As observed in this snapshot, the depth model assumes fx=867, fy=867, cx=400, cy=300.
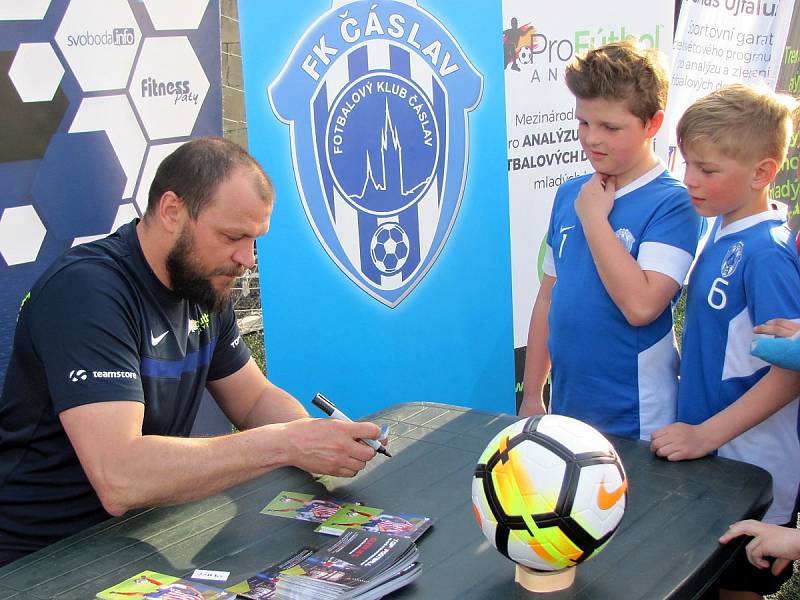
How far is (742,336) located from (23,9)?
207 centimetres

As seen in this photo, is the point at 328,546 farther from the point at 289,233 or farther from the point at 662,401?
the point at 289,233

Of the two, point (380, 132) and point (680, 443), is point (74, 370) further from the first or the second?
point (380, 132)

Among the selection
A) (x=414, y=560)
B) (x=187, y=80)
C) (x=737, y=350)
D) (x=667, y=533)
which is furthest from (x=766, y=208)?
(x=187, y=80)

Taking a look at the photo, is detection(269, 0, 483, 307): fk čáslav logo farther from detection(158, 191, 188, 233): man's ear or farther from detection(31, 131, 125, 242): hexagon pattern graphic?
detection(158, 191, 188, 233): man's ear

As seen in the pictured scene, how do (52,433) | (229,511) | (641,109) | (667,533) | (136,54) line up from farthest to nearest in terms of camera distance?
(136,54), (641,109), (52,433), (229,511), (667,533)

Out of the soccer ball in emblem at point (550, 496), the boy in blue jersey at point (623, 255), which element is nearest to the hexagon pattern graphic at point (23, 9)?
the boy in blue jersey at point (623, 255)

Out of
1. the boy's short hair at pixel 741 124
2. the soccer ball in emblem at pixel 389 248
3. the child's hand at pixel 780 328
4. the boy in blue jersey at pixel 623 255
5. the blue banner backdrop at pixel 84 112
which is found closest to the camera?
the child's hand at pixel 780 328

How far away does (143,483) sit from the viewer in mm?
1727

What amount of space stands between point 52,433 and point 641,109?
66.6 inches

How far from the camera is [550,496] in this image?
139 cm

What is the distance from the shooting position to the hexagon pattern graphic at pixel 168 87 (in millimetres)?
2662

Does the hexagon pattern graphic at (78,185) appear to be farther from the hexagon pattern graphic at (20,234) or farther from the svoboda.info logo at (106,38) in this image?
the svoboda.info logo at (106,38)

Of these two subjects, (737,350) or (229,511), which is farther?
(737,350)

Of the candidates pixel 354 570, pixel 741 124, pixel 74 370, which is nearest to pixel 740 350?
pixel 741 124
